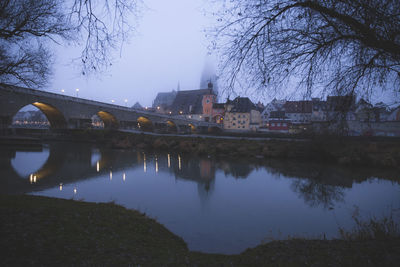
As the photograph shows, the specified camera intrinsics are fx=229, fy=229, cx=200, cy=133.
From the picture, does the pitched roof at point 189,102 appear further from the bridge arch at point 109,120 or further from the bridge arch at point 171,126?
the bridge arch at point 109,120

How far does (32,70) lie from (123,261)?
742 cm

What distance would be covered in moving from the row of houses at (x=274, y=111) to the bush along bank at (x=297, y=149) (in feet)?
6.55

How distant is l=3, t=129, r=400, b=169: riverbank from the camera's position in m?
16.2

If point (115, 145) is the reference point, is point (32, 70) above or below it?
above

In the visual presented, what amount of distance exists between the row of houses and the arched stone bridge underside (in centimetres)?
1272

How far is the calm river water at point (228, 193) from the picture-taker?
6129mm

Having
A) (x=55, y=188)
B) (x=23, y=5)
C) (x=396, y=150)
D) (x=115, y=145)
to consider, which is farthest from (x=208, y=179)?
(x=115, y=145)

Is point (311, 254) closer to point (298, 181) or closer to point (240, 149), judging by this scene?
point (298, 181)

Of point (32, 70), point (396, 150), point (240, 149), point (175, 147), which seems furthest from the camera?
point (175, 147)

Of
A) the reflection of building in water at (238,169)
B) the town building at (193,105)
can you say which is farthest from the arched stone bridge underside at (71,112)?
the town building at (193,105)

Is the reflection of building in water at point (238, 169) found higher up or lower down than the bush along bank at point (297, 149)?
lower down

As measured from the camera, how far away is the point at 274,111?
146ft

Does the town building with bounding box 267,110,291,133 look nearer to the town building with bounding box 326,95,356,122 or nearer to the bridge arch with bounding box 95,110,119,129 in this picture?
the bridge arch with bounding box 95,110,119,129

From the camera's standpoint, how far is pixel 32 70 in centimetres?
749
